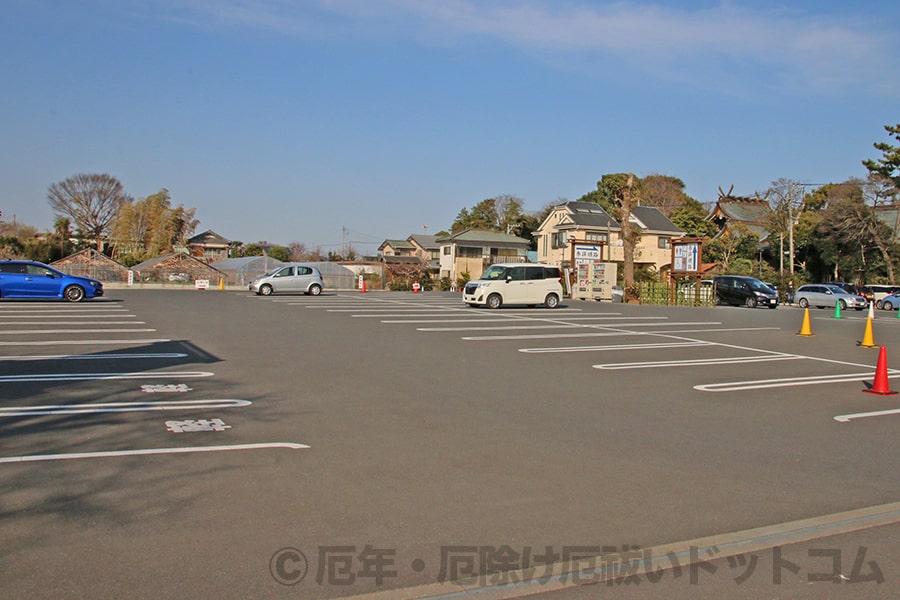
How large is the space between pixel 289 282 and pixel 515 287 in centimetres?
1360

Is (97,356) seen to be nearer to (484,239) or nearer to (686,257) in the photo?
(686,257)

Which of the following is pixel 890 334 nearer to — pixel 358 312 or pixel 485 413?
pixel 358 312

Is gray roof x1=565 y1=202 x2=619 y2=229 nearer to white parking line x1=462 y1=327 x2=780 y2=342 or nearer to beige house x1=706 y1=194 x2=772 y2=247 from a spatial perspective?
beige house x1=706 y1=194 x2=772 y2=247

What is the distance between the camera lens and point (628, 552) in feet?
15.0

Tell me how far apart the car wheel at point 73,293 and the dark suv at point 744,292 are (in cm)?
2922

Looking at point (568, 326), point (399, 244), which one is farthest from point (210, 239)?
point (568, 326)

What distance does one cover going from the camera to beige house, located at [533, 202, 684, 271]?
5988cm

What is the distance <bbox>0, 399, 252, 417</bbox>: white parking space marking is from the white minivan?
1995cm

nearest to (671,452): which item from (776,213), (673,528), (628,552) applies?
(673,528)

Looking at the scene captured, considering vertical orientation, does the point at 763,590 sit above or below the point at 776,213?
below

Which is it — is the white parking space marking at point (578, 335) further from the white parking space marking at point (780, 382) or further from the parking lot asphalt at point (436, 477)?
the white parking space marking at point (780, 382)

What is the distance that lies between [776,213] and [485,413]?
53704 millimetres

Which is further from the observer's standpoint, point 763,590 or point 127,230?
point 127,230

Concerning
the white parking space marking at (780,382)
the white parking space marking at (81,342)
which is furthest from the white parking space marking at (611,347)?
the white parking space marking at (81,342)
